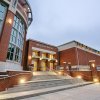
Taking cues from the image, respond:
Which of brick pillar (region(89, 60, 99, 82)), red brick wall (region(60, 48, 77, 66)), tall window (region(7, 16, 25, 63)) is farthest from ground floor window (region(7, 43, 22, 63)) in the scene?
red brick wall (region(60, 48, 77, 66))

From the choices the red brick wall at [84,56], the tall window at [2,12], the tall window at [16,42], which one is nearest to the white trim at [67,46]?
the red brick wall at [84,56]

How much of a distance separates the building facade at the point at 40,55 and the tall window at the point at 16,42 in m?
5.82

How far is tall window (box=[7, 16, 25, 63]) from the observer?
46.3ft

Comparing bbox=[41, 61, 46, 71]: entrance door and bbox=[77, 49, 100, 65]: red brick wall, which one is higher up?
bbox=[77, 49, 100, 65]: red brick wall

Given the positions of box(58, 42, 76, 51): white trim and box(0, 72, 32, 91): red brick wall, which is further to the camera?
box(58, 42, 76, 51): white trim

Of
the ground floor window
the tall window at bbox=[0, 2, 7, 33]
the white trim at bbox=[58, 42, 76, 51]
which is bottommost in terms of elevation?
the ground floor window

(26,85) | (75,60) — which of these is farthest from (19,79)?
(75,60)

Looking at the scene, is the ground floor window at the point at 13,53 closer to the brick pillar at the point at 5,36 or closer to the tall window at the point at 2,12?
the brick pillar at the point at 5,36

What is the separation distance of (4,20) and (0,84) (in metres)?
7.95

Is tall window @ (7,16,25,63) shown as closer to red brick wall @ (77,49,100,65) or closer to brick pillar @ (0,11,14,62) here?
brick pillar @ (0,11,14,62)

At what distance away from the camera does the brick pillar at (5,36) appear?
1218 cm

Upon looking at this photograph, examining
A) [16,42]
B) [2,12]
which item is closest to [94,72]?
[16,42]

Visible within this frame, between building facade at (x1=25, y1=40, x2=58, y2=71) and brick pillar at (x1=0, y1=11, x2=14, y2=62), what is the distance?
9.16m

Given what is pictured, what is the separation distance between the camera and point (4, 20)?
13078 mm
